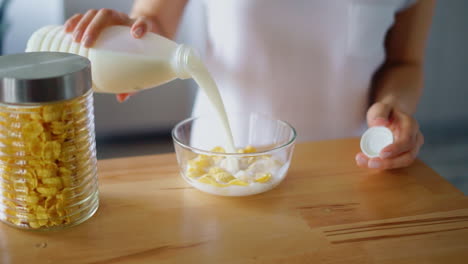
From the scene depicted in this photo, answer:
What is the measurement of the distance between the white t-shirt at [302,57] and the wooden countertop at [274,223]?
33cm

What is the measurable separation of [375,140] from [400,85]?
279 mm

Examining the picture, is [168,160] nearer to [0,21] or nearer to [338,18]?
[338,18]

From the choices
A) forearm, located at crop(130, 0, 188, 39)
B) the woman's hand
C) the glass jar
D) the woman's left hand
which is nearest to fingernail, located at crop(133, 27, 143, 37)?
the woman's hand

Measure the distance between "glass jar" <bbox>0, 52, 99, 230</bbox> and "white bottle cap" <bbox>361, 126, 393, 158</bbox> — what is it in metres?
0.43

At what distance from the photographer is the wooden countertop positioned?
0.59 meters

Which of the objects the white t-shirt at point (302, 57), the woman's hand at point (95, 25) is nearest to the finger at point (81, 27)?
the woman's hand at point (95, 25)

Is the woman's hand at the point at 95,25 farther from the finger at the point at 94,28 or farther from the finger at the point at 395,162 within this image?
the finger at the point at 395,162

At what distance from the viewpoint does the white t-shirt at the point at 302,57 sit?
1.06m

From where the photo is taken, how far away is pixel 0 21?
220cm

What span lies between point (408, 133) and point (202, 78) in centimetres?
35

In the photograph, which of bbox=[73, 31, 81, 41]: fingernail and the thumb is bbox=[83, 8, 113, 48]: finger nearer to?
bbox=[73, 31, 81, 41]: fingernail

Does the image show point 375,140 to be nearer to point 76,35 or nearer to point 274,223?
point 274,223

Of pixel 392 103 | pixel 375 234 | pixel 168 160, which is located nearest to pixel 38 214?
pixel 168 160

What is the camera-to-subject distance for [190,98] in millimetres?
2443
